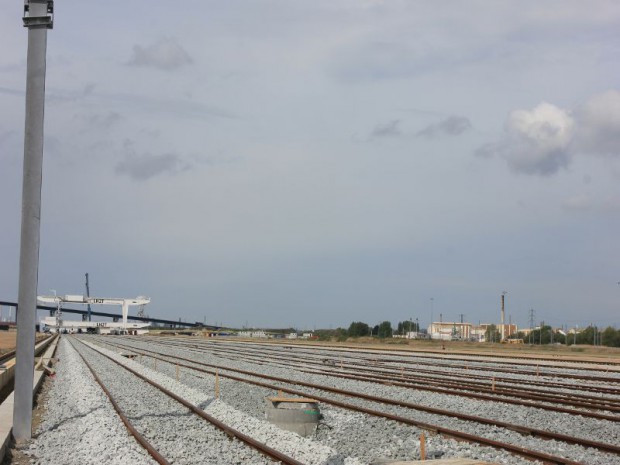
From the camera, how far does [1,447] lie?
12.8 meters

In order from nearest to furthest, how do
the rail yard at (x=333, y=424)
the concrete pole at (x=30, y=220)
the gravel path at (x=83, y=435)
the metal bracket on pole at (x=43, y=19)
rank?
the gravel path at (x=83, y=435) < the rail yard at (x=333, y=424) < the concrete pole at (x=30, y=220) < the metal bracket on pole at (x=43, y=19)

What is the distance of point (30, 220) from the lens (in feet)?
48.1

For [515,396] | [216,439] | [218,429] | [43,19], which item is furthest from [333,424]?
[43,19]

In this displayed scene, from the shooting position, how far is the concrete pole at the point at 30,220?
573 inches

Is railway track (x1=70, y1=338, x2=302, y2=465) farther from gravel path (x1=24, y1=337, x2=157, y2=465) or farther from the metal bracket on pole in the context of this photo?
the metal bracket on pole

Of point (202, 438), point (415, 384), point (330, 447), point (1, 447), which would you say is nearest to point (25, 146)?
point (1, 447)

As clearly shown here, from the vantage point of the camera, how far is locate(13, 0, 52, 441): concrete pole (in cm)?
1456

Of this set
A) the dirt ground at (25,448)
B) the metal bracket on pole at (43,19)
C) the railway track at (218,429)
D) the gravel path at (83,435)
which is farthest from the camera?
the metal bracket on pole at (43,19)

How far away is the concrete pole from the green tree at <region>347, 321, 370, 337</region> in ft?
489

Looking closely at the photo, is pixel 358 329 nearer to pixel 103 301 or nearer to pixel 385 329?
pixel 385 329

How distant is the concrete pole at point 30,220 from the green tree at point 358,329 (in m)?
149

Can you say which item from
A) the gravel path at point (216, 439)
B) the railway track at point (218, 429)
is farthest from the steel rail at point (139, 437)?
the gravel path at point (216, 439)

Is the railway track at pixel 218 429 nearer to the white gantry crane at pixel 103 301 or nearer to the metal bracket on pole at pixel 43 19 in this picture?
the metal bracket on pole at pixel 43 19

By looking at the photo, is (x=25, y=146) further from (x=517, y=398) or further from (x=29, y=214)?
(x=517, y=398)
